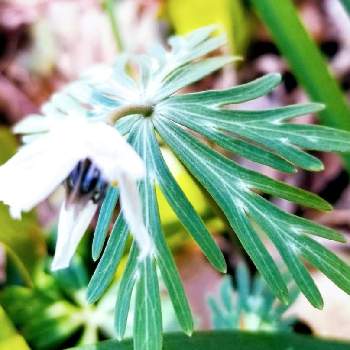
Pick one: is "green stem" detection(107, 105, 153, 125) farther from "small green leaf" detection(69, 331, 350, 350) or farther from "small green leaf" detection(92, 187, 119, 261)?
"small green leaf" detection(69, 331, 350, 350)

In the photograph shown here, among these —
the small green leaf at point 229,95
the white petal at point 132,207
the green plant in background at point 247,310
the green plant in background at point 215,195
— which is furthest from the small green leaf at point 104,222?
the green plant in background at point 247,310

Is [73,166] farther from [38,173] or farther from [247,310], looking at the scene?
[247,310]

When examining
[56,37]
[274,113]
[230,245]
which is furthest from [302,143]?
[56,37]

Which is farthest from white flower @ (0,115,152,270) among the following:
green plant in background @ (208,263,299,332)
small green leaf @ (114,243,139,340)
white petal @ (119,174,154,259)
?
green plant in background @ (208,263,299,332)

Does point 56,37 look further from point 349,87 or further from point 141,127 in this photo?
point 141,127

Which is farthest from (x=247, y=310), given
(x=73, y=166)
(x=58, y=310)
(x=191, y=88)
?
(x=191, y=88)

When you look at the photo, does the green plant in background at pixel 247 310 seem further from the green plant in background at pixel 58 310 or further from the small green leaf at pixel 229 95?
the small green leaf at pixel 229 95
